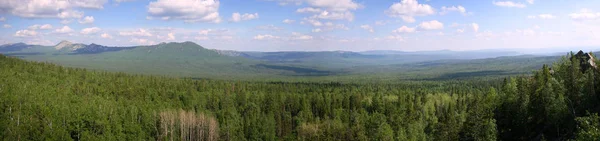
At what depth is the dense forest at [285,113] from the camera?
182 feet

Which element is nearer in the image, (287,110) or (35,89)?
(35,89)

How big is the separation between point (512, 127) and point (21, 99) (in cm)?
9435

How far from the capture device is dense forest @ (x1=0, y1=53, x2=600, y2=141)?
182ft

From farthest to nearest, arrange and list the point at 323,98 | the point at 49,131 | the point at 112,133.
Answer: the point at 323,98, the point at 112,133, the point at 49,131

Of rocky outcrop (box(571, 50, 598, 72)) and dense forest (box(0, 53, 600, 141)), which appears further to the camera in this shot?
rocky outcrop (box(571, 50, 598, 72))

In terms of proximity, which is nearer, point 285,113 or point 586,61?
point 586,61

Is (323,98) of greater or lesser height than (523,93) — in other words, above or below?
below

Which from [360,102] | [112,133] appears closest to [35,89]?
[112,133]

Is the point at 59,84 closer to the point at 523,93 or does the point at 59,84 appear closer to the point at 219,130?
the point at 219,130

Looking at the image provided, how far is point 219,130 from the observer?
8938 cm

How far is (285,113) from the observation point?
4242 inches

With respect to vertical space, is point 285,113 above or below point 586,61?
below

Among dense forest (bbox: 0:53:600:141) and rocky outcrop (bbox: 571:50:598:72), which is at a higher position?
rocky outcrop (bbox: 571:50:598:72)

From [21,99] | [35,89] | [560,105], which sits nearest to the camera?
[560,105]
